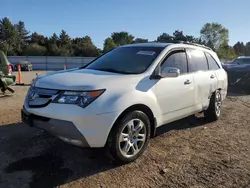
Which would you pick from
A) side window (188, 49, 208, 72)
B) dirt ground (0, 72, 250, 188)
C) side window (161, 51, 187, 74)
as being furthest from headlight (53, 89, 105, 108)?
side window (188, 49, 208, 72)

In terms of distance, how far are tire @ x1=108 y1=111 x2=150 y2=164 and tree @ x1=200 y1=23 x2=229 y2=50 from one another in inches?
2855

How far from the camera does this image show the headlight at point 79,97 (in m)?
3.36

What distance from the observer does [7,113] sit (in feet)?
21.4

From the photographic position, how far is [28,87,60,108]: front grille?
3.53m

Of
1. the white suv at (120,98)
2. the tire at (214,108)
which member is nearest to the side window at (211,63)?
the tire at (214,108)

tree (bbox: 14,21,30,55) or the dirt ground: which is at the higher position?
tree (bbox: 14,21,30,55)

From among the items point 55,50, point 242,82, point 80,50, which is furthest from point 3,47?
point 242,82

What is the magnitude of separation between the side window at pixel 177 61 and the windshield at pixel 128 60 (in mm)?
226

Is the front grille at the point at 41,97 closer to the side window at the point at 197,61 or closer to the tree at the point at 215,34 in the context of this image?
the side window at the point at 197,61

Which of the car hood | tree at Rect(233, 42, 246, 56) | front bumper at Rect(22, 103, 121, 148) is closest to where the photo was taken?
front bumper at Rect(22, 103, 121, 148)

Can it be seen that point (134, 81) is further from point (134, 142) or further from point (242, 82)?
point (242, 82)

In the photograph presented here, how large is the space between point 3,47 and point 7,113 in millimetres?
56686

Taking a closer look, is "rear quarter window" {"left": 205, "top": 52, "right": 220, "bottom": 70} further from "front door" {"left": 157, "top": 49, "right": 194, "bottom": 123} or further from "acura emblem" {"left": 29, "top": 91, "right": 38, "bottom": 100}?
"acura emblem" {"left": 29, "top": 91, "right": 38, "bottom": 100}

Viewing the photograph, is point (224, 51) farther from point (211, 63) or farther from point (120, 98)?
point (120, 98)
